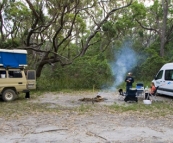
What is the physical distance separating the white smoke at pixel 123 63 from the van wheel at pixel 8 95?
866 centimetres

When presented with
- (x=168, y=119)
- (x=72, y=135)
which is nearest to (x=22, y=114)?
(x=72, y=135)

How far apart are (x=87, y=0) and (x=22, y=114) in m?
10.9

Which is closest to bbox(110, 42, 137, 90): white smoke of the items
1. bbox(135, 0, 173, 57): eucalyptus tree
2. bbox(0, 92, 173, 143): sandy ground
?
bbox(135, 0, 173, 57): eucalyptus tree

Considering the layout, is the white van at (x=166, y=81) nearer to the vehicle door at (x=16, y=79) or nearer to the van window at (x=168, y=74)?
the van window at (x=168, y=74)

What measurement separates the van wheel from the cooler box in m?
1.29

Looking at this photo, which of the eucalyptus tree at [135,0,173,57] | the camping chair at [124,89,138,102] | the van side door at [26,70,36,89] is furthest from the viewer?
the eucalyptus tree at [135,0,173,57]

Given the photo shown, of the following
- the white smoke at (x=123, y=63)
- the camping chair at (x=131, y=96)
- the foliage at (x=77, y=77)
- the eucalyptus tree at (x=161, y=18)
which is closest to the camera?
the camping chair at (x=131, y=96)

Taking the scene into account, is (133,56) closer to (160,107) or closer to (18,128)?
(160,107)

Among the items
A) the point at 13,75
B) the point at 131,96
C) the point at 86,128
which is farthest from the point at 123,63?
the point at 86,128

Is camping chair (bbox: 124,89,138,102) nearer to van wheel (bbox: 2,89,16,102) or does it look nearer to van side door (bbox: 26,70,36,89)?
van side door (bbox: 26,70,36,89)

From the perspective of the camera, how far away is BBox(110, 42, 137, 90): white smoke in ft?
68.4

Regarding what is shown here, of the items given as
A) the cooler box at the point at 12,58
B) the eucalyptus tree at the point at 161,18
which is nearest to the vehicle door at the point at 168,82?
the cooler box at the point at 12,58

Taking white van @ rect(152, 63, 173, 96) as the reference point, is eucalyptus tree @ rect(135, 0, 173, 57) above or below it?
above

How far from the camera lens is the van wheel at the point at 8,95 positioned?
11.4 meters
